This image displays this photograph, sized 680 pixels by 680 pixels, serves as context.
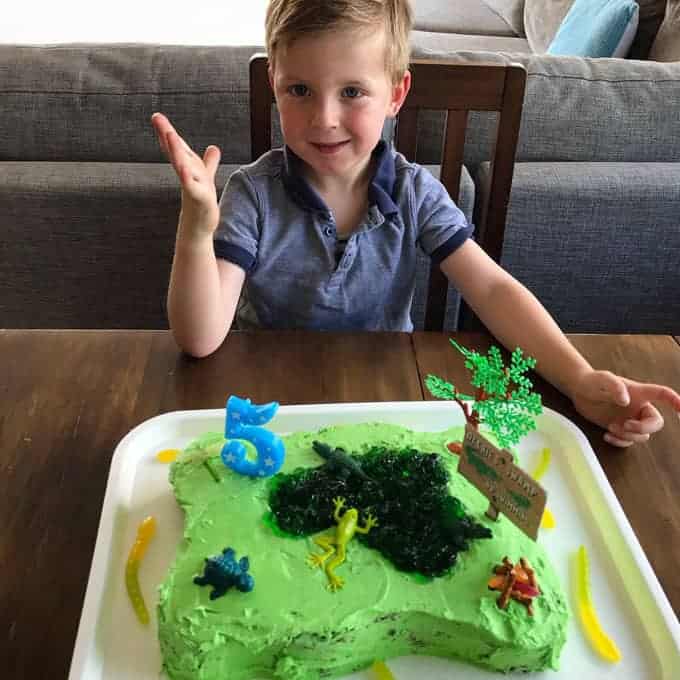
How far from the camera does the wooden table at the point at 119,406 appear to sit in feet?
2.30

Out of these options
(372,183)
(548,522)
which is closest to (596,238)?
(372,183)

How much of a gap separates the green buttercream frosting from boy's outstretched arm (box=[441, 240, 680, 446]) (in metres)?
0.28

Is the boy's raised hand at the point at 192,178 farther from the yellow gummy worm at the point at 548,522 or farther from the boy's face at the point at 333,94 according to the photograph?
the yellow gummy worm at the point at 548,522

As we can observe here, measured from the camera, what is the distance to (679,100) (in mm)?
1632

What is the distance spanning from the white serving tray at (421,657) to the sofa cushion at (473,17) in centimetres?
316

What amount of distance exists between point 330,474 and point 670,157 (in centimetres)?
134

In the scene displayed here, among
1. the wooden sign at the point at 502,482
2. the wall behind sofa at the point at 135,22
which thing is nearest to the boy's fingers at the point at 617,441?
the wooden sign at the point at 502,482

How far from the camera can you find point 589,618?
2.31ft

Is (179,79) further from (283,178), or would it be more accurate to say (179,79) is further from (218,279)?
(218,279)

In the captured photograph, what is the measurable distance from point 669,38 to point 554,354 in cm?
183

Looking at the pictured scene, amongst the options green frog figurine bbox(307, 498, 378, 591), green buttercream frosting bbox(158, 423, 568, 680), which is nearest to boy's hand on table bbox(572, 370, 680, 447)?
green buttercream frosting bbox(158, 423, 568, 680)

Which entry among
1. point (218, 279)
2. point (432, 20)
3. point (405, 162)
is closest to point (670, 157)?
point (405, 162)

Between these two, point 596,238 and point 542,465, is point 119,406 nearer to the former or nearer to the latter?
point 542,465

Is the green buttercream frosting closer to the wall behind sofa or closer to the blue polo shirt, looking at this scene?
the blue polo shirt
